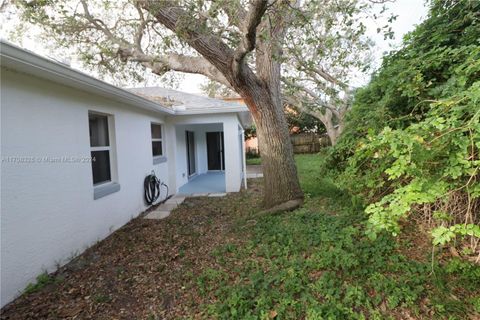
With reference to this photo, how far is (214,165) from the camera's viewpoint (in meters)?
14.0

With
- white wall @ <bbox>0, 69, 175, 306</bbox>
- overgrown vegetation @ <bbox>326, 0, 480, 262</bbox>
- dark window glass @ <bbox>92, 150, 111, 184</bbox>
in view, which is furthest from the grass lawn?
dark window glass @ <bbox>92, 150, 111, 184</bbox>

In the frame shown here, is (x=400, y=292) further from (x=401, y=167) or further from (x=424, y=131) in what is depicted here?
(x=424, y=131)

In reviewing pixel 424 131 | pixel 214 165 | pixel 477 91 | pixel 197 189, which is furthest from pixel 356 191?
pixel 214 165

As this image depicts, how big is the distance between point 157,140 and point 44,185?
4.69 m

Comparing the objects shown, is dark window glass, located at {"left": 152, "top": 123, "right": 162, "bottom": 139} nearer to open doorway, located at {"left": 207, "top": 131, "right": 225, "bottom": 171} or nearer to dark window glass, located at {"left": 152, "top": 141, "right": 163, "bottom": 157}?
dark window glass, located at {"left": 152, "top": 141, "right": 163, "bottom": 157}

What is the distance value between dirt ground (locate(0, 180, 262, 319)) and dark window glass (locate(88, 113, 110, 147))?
177 cm

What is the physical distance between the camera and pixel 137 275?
3299 mm

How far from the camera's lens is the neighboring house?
9.26 ft

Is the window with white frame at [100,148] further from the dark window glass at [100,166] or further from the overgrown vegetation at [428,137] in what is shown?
the overgrown vegetation at [428,137]

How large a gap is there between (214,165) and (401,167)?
12406 mm

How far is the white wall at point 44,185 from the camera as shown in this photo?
281 centimetres

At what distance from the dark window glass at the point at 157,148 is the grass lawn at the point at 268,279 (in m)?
3.70

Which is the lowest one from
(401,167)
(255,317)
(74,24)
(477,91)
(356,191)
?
(255,317)

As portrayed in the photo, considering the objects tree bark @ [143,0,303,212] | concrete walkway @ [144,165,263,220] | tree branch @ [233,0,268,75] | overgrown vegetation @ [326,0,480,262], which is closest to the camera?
overgrown vegetation @ [326,0,480,262]
